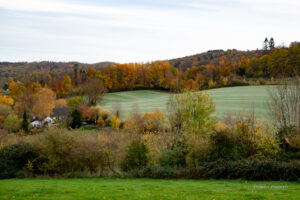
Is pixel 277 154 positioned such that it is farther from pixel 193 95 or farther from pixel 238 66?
pixel 238 66

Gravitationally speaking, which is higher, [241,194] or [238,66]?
[238,66]

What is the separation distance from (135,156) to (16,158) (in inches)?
340

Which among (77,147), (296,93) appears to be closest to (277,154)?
(296,93)

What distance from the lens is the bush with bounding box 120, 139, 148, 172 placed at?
19.4 meters

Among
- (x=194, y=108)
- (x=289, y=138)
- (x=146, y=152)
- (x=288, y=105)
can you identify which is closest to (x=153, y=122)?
(x=194, y=108)

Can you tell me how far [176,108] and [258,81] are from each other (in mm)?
Result: 54307

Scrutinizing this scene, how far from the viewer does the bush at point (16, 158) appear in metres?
18.5

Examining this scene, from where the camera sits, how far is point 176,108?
1396 inches

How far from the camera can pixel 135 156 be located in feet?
63.7

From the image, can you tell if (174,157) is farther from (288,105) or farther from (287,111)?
(288,105)

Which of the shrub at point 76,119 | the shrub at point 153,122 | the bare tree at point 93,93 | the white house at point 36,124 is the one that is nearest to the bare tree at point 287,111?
the shrub at point 153,122

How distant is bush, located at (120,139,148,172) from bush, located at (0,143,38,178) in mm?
6668

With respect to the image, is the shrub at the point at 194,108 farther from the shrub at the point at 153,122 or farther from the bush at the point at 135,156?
the bush at the point at 135,156

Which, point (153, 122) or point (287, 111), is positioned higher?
point (287, 111)
